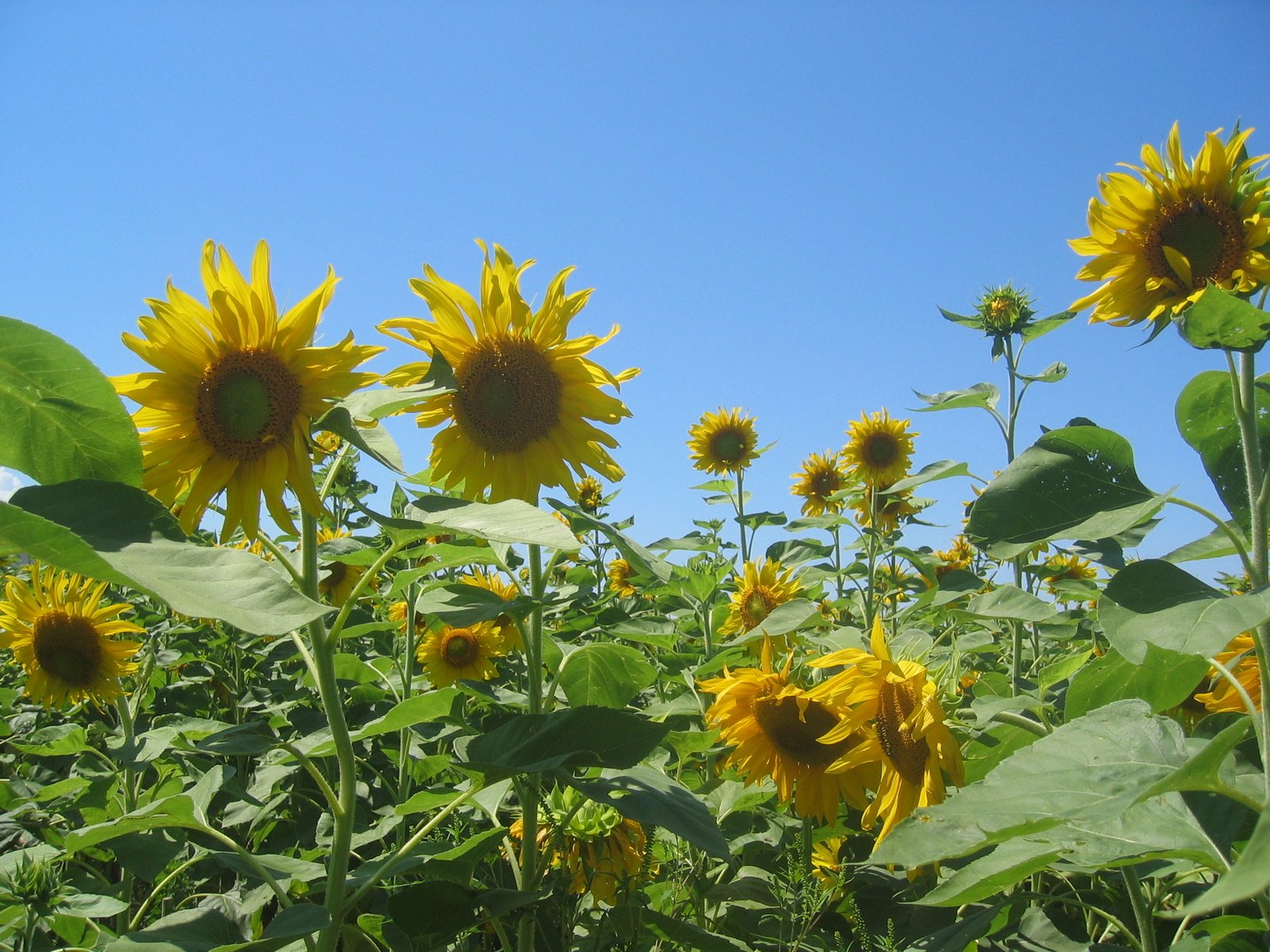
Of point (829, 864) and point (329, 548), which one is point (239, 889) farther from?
point (829, 864)

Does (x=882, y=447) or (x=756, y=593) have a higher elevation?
(x=882, y=447)

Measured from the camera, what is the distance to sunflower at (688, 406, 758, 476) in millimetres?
6156

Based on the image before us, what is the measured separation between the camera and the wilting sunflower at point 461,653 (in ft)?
11.9

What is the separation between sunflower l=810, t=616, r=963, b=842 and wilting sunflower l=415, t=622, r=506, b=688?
2.10 meters

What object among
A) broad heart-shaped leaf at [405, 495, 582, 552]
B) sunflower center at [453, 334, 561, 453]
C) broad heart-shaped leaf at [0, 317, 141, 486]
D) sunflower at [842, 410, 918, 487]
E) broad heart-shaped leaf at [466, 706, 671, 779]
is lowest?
broad heart-shaped leaf at [466, 706, 671, 779]

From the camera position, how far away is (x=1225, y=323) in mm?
1167

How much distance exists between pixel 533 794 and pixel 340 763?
454 mm

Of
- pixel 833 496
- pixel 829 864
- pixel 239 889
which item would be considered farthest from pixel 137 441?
pixel 833 496

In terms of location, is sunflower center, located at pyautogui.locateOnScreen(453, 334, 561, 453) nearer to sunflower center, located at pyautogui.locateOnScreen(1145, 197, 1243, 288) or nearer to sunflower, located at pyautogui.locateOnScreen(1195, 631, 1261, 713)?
sunflower center, located at pyautogui.locateOnScreen(1145, 197, 1243, 288)

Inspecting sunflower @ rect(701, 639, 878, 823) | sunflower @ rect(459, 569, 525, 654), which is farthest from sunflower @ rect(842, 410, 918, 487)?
sunflower @ rect(701, 639, 878, 823)

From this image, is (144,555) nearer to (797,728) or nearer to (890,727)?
(890,727)

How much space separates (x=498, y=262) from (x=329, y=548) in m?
0.82

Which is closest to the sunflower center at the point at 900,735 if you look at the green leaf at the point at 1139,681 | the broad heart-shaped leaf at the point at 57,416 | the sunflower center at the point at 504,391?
the green leaf at the point at 1139,681

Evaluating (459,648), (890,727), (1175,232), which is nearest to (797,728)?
(890,727)
